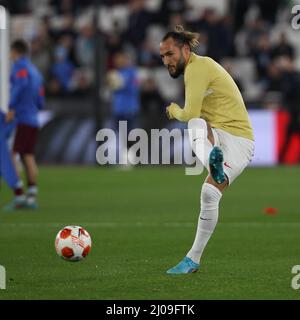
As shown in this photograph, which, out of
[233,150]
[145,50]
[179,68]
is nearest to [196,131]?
[233,150]

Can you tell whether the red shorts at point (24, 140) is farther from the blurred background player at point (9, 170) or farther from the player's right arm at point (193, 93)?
the player's right arm at point (193, 93)

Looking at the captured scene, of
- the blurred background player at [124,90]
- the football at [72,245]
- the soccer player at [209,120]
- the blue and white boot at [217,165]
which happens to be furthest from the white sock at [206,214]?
the blurred background player at [124,90]

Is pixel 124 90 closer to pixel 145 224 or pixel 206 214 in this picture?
pixel 145 224

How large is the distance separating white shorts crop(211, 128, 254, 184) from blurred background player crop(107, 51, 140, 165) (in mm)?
15632

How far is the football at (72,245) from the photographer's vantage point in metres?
10.0

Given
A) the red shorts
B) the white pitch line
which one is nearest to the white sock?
the white pitch line

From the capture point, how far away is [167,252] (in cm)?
1138

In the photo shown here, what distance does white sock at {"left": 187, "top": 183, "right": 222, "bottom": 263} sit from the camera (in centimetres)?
Answer: 967

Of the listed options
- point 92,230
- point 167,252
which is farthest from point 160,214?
point 167,252

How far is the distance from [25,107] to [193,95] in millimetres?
7699

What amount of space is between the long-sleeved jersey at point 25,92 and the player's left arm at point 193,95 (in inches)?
289

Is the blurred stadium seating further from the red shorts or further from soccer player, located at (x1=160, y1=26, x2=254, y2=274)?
soccer player, located at (x1=160, y1=26, x2=254, y2=274)

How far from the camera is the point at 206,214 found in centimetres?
974

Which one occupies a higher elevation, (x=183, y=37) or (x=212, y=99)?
(x=183, y=37)
